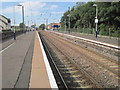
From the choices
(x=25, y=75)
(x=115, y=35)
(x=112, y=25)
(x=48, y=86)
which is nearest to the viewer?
(x=48, y=86)

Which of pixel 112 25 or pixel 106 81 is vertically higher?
pixel 112 25

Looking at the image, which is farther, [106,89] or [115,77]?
[115,77]

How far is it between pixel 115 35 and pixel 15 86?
33664 millimetres

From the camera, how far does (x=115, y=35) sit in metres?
38.7

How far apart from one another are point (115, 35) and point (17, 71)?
31.4 meters

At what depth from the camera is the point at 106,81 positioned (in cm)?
903

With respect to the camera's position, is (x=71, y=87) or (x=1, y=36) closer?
(x=71, y=87)

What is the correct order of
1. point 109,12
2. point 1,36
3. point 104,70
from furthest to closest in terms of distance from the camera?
point 109,12, point 1,36, point 104,70

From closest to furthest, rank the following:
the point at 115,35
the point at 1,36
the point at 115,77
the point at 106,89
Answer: the point at 106,89, the point at 115,77, the point at 1,36, the point at 115,35

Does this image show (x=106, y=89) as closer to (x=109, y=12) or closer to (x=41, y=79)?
(x=41, y=79)

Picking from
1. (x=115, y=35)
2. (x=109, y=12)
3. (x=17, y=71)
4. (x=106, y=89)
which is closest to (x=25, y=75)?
(x=17, y=71)

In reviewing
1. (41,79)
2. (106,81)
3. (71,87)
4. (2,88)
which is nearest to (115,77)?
(106,81)

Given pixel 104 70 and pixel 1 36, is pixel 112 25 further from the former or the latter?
pixel 104 70

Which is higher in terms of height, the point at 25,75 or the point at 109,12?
the point at 109,12
